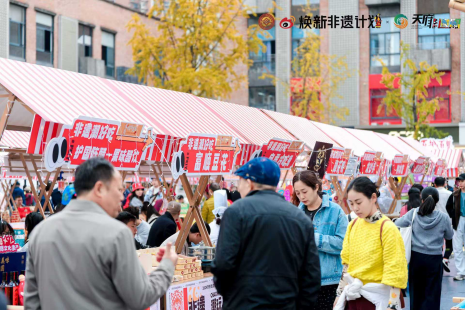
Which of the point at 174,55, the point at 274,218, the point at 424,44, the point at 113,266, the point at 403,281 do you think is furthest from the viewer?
the point at 424,44

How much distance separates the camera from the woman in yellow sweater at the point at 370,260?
4.55m

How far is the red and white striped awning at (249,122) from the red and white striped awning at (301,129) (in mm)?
277

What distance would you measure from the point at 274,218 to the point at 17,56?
1038 inches

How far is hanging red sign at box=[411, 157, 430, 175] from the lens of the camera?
1775 cm

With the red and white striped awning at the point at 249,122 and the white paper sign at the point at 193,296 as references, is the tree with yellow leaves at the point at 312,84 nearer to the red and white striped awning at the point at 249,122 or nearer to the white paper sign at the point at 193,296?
the red and white striped awning at the point at 249,122

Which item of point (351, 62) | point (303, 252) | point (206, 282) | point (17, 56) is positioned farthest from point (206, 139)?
point (351, 62)

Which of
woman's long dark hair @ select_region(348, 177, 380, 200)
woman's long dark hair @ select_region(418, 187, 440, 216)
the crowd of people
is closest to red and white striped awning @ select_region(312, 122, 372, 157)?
woman's long dark hair @ select_region(418, 187, 440, 216)

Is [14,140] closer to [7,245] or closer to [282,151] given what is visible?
[7,245]

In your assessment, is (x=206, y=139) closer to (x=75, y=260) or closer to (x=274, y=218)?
(x=274, y=218)

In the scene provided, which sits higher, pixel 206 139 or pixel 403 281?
pixel 206 139

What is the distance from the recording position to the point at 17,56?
27.3 m

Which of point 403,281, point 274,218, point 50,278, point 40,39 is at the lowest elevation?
point 403,281

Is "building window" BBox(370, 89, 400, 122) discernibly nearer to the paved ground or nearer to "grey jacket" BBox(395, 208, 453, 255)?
the paved ground

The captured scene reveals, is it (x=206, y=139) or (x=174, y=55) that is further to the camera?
(x=174, y=55)
